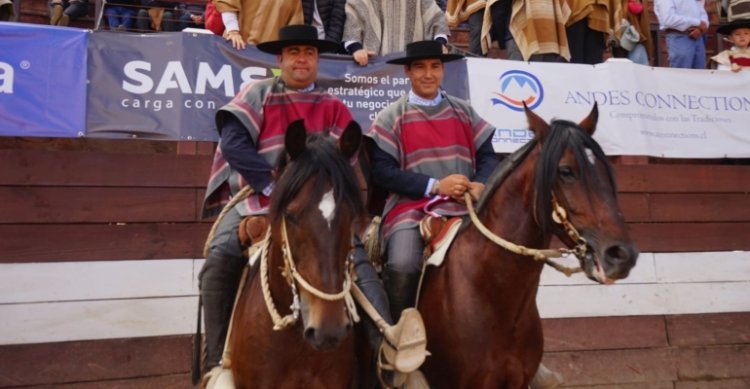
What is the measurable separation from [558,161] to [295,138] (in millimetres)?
1238

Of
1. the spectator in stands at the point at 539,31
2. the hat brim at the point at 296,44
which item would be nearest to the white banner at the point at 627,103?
the spectator in stands at the point at 539,31

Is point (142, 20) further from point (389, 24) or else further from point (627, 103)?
point (627, 103)

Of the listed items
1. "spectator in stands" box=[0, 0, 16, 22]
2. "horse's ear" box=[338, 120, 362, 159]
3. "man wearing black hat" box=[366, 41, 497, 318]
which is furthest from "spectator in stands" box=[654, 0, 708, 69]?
"spectator in stands" box=[0, 0, 16, 22]

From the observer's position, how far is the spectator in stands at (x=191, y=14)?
7692 millimetres

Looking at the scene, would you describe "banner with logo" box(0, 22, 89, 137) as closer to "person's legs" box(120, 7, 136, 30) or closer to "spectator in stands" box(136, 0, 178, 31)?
"spectator in stands" box(136, 0, 178, 31)

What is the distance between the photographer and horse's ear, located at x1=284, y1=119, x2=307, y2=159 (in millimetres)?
2953

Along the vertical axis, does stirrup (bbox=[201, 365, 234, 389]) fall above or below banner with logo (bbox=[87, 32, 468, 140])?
below

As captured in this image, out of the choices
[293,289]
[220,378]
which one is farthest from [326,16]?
[293,289]

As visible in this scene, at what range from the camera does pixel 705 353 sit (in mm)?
6449

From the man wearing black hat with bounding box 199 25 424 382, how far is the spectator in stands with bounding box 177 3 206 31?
400cm

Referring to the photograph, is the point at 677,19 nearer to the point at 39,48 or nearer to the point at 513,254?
the point at 513,254

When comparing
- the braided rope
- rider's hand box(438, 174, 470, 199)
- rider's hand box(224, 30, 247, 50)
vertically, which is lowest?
the braided rope

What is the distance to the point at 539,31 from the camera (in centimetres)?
679

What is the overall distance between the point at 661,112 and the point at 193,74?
4164 millimetres
